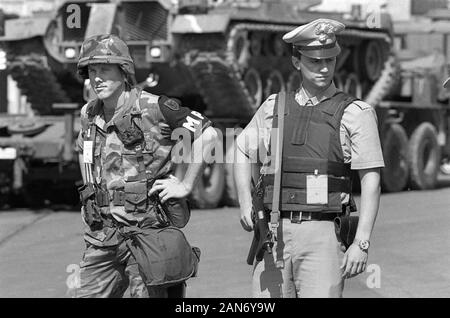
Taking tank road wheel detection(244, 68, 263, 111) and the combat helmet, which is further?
tank road wheel detection(244, 68, 263, 111)

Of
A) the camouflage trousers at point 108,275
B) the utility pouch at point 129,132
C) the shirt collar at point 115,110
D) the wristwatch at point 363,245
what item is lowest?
the camouflage trousers at point 108,275

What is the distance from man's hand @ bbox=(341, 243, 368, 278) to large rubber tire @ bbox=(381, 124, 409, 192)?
1469cm

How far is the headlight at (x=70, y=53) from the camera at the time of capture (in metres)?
18.0

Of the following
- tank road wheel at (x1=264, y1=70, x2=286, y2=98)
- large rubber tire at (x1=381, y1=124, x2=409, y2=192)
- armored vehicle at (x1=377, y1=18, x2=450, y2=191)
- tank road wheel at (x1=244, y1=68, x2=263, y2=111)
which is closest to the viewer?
tank road wheel at (x1=244, y1=68, x2=263, y2=111)

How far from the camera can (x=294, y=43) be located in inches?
249

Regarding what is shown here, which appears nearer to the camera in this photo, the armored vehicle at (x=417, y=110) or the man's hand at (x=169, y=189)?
the man's hand at (x=169, y=189)

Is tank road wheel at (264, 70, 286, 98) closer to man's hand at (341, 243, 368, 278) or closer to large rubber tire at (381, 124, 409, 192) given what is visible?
large rubber tire at (381, 124, 409, 192)

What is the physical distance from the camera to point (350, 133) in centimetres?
616

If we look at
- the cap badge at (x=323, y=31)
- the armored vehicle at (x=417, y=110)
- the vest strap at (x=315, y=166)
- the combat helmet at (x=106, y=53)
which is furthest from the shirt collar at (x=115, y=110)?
the armored vehicle at (x=417, y=110)

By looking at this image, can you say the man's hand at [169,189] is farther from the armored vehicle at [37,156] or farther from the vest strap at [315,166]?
the armored vehicle at [37,156]

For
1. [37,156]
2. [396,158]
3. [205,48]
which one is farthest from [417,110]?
[37,156]

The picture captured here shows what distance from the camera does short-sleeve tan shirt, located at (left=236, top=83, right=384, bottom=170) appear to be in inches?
239

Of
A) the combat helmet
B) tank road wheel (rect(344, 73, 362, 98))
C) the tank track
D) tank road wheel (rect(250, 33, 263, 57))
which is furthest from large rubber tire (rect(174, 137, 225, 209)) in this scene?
the combat helmet
